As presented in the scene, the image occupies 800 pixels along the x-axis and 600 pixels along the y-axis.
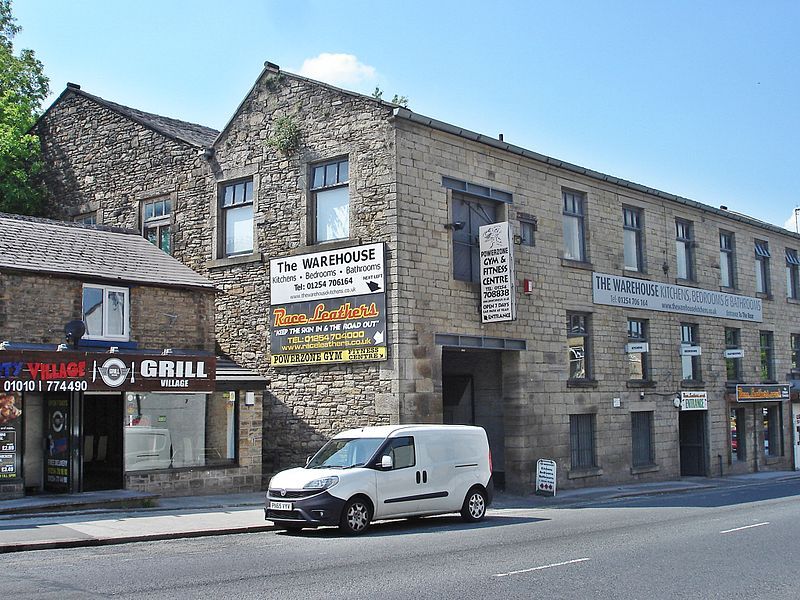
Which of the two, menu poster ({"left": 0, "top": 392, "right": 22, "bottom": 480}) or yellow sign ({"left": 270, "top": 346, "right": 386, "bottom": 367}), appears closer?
menu poster ({"left": 0, "top": 392, "right": 22, "bottom": 480})

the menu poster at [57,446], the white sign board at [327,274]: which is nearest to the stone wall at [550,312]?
the white sign board at [327,274]

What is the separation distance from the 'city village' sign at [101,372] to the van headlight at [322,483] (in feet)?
18.2

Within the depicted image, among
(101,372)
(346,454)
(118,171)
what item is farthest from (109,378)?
(118,171)

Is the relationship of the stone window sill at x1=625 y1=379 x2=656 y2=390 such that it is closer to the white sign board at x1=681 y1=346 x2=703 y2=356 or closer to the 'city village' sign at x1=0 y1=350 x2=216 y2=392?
the white sign board at x1=681 y1=346 x2=703 y2=356

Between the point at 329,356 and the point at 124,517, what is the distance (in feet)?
22.4

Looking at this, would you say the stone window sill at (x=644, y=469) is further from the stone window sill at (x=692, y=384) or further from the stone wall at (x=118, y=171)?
the stone wall at (x=118, y=171)

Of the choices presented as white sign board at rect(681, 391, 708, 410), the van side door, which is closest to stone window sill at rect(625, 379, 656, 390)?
white sign board at rect(681, 391, 708, 410)

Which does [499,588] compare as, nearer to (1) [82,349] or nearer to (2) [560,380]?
(1) [82,349]

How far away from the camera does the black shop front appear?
16719 mm

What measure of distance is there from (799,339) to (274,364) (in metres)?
23.1

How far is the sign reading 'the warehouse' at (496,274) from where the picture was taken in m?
21.4

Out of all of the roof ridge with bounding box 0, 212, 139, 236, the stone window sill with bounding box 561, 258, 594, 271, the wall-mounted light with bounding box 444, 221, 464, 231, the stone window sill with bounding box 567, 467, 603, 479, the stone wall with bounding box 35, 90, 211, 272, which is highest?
the stone wall with bounding box 35, 90, 211, 272

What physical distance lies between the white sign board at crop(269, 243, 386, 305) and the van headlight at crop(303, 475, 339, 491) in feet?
23.5

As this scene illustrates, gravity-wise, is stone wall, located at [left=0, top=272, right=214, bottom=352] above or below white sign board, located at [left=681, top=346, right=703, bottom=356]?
above
